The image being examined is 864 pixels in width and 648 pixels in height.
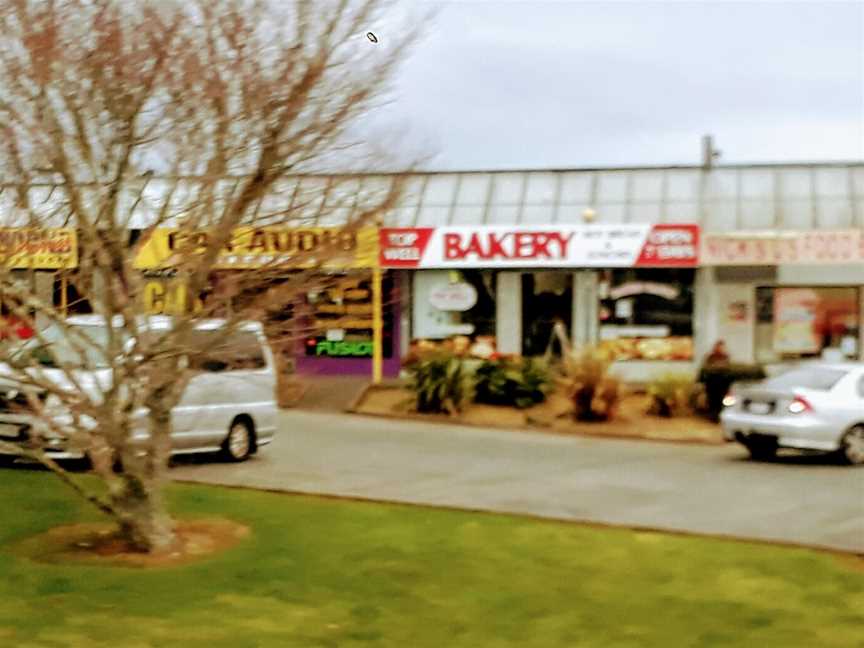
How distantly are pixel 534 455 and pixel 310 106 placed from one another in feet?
33.4

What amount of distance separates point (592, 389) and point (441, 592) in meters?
15.1

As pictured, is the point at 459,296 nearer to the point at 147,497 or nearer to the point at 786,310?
the point at 786,310

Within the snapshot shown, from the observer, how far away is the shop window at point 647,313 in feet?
91.0

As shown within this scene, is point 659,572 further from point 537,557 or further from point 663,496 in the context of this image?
point 663,496

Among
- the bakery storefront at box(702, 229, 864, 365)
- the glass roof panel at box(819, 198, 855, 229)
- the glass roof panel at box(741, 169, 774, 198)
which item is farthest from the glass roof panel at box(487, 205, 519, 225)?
the glass roof panel at box(819, 198, 855, 229)

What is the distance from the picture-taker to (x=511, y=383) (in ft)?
80.1

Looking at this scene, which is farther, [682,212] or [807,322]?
[682,212]

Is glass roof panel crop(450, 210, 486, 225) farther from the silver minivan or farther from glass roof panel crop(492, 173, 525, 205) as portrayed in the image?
the silver minivan

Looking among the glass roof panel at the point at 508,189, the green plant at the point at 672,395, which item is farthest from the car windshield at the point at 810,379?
the glass roof panel at the point at 508,189

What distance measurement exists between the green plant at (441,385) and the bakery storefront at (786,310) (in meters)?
6.78

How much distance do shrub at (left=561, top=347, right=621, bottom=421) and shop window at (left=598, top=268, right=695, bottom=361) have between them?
14.6ft

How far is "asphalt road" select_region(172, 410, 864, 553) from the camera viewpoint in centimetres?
1181

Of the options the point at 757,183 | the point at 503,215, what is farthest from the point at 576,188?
the point at 757,183

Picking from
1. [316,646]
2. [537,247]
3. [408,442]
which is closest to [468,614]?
[316,646]
